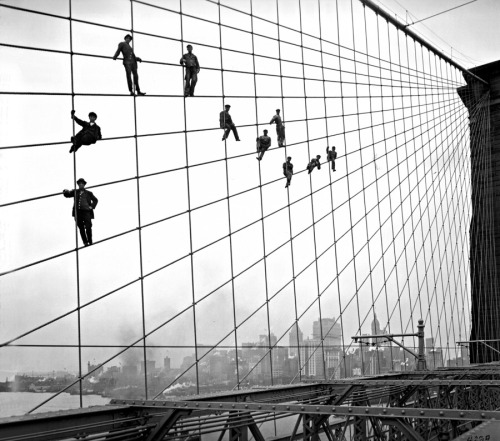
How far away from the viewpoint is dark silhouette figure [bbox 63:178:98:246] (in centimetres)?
935

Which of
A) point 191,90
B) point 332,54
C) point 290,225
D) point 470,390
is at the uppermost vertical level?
point 332,54

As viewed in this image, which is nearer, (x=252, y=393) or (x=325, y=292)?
(x=252, y=393)

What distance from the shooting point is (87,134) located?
9680 mm

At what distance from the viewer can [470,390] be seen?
11.8m

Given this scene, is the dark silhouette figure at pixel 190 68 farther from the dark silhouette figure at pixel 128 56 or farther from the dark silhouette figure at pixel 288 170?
the dark silhouette figure at pixel 288 170

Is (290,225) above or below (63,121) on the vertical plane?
below

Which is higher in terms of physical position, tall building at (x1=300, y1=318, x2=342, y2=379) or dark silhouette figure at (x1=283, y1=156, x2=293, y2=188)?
dark silhouette figure at (x1=283, y1=156, x2=293, y2=188)

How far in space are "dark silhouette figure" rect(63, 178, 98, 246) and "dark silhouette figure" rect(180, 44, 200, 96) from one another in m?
3.42

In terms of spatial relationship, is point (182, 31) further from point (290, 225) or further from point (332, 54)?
point (332, 54)

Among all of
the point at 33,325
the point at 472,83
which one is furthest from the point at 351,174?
the point at 33,325

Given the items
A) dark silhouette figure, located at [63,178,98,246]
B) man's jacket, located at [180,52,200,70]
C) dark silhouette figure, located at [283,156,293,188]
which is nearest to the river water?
dark silhouette figure, located at [63,178,98,246]

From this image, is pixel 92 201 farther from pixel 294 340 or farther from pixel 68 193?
pixel 294 340

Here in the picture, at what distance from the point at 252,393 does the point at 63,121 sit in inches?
197

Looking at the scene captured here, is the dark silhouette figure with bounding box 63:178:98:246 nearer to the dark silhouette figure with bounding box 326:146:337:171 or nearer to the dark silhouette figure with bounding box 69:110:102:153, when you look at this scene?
the dark silhouette figure with bounding box 69:110:102:153
